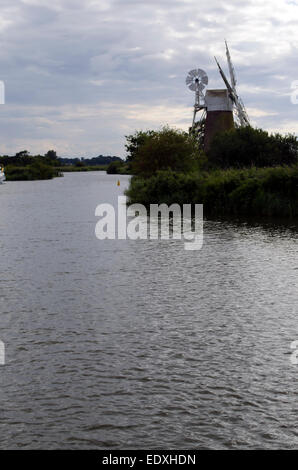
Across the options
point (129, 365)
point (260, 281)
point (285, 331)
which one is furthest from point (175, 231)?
point (129, 365)

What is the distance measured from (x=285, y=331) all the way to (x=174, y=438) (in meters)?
4.32

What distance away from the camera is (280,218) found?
99.2 feet

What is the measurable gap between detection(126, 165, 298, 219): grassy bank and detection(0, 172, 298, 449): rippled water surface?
14058mm

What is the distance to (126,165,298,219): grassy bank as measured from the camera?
102ft

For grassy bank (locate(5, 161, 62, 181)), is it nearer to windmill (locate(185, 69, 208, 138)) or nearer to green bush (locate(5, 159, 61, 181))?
green bush (locate(5, 159, 61, 181))

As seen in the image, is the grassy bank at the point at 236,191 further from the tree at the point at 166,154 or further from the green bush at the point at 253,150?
the green bush at the point at 253,150

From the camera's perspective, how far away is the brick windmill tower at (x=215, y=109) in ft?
220

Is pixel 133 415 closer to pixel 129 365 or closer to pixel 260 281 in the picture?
pixel 129 365

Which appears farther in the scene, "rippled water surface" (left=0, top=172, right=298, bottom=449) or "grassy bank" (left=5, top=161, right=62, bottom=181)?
"grassy bank" (left=5, top=161, right=62, bottom=181)

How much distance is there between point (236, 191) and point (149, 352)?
25160 mm

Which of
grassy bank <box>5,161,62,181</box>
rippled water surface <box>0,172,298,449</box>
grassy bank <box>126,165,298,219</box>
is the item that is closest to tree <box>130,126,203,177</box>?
grassy bank <box>126,165,298,219</box>

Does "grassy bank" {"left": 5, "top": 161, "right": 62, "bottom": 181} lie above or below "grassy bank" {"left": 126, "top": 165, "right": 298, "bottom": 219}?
above

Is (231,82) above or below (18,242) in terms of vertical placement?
above

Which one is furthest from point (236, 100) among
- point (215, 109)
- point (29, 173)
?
point (29, 173)
